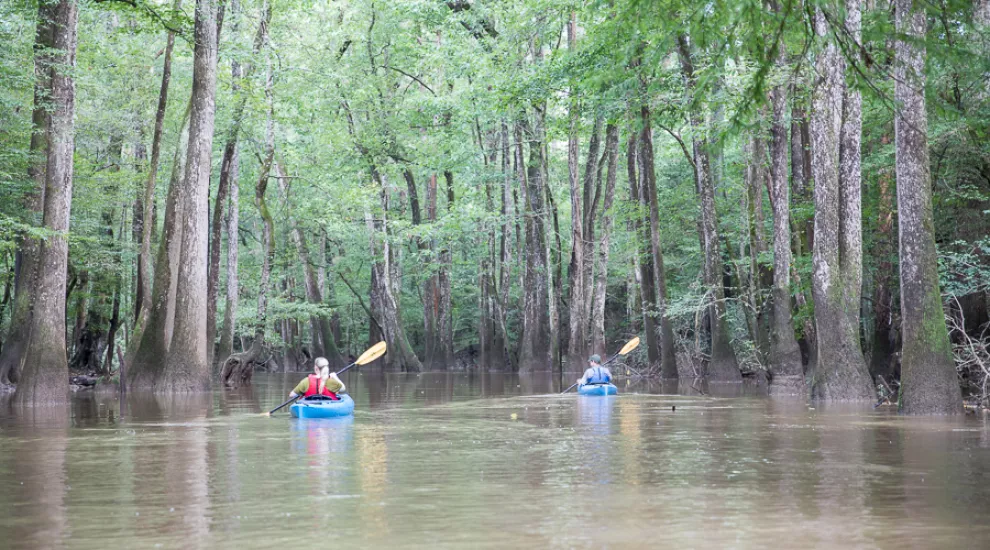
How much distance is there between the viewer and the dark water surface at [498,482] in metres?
6.23

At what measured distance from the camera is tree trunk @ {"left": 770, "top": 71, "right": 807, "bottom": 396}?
2306 centimetres

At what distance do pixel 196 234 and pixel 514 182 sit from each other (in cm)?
1894

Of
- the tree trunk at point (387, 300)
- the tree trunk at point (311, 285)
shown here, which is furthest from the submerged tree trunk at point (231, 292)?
the tree trunk at point (387, 300)

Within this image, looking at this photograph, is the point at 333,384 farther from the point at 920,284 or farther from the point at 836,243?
the point at 836,243

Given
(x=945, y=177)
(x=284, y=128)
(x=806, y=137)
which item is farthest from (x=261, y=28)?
(x=945, y=177)

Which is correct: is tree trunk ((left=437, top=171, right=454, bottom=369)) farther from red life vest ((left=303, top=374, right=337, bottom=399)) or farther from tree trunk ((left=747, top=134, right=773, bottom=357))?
red life vest ((left=303, top=374, right=337, bottom=399))

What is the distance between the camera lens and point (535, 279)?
38875 mm

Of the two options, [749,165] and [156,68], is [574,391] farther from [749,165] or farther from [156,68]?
[156,68]

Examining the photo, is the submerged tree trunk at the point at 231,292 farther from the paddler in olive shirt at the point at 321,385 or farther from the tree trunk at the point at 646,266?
the paddler in olive shirt at the point at 321,385

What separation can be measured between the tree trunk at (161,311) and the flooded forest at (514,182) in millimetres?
77

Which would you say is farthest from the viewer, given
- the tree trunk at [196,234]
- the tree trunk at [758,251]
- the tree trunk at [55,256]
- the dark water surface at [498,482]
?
the tree trunk at [758,251]

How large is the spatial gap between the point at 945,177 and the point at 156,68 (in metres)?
28.2

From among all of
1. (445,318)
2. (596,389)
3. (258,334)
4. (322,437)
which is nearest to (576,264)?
(445,318)

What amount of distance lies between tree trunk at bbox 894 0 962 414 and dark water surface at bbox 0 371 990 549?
0.62m
